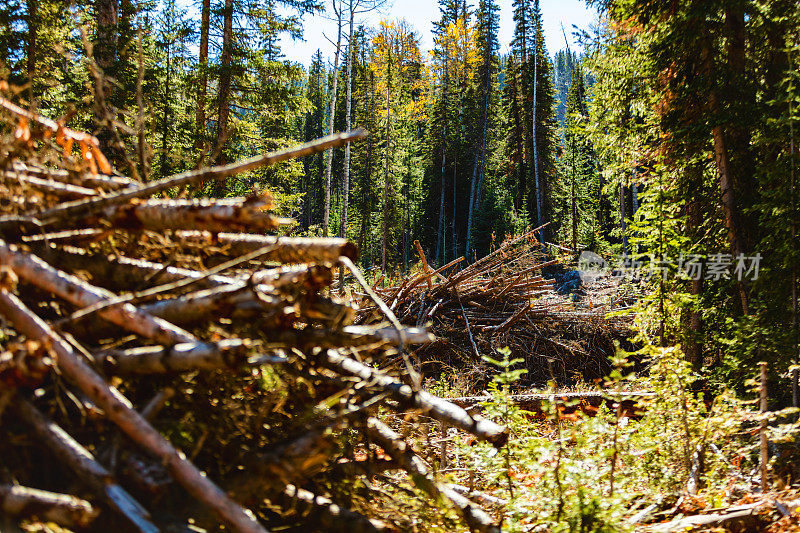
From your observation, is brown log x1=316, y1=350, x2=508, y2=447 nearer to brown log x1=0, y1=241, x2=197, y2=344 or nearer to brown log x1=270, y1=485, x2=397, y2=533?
brown log x1=270, y1=485, x2=397, y2=533

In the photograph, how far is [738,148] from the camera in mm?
6465

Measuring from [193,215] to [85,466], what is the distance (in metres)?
1.11

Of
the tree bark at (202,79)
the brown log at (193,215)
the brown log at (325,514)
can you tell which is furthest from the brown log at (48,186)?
the tree bark at (202,79)

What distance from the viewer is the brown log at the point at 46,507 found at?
5.07ft

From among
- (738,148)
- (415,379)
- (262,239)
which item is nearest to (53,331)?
(262,239)

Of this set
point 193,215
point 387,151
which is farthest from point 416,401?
point 387,151

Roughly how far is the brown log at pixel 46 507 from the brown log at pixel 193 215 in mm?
1175

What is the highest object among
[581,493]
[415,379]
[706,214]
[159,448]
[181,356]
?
[706,214]

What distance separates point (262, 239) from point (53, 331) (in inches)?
39.2

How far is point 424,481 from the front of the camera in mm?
2463

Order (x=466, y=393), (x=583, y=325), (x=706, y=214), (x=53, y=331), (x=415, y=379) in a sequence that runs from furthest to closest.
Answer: (x=583, y=325) < (x=466, y=393) < (x=706, y=214) < (x=415, y=379) < (x=53, y=331)

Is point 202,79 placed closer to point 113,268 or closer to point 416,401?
point 113,268

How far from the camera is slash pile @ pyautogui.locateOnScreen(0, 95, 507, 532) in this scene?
179 cm

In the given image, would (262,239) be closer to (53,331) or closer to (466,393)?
(53,331)
